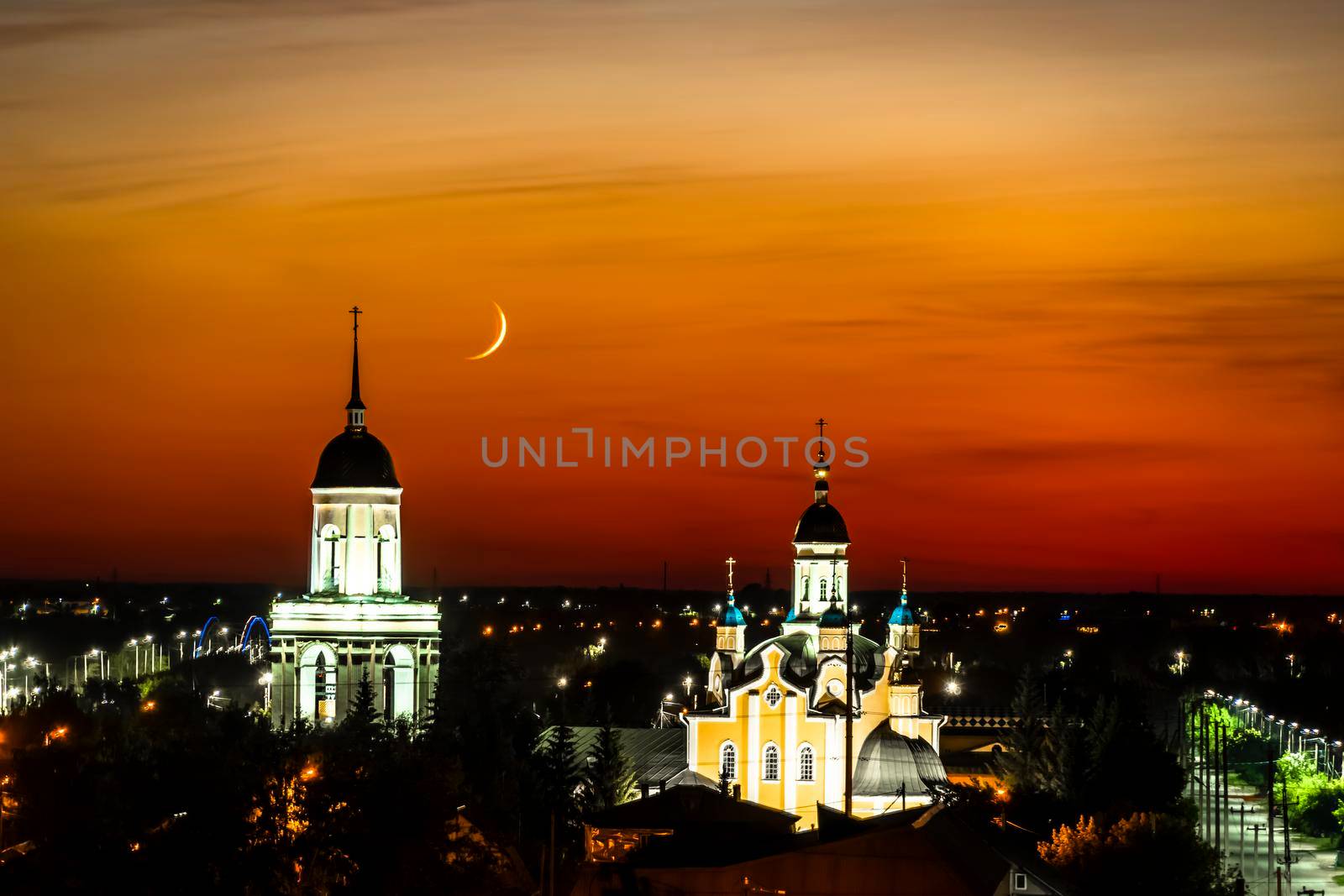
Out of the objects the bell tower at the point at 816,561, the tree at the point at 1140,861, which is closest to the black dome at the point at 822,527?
the bell tower at the point at 816,561

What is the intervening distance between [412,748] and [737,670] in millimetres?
18051

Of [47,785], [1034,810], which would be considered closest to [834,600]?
[1034,810]

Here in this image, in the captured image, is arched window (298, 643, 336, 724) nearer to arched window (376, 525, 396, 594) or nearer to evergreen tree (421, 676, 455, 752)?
arched window (376, 525, 396, 594)

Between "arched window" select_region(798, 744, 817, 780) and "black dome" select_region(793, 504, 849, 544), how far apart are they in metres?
8.82

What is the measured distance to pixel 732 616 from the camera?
95.0m

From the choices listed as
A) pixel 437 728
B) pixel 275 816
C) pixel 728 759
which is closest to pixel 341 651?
pixel 437 728

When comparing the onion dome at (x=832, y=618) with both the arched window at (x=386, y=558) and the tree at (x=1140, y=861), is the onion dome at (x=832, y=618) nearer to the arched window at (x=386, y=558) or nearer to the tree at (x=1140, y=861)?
the arched window at (x=386, y=558)

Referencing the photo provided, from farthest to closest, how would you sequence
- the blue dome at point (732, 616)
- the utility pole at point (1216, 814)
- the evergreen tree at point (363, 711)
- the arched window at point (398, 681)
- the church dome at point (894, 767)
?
the arched window at point (398, 681) → the blue dome at point (732, 616) → the evergreen tree at point (363, 711) → the church dome at point (894, 767) → the utility pole at point (1216, 814)

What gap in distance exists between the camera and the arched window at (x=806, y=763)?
8931 cm

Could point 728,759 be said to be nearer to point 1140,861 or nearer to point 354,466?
point 354,466

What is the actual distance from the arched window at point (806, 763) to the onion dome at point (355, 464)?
61.4 feet

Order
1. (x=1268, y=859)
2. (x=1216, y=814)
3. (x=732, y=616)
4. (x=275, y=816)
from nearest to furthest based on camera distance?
(x=275, y=816) < (x=1268, y=859) < (x=1216, y=814) < (x=732, y=616)

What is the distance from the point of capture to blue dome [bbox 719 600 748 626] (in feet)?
312

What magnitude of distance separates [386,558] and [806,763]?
761 inches
